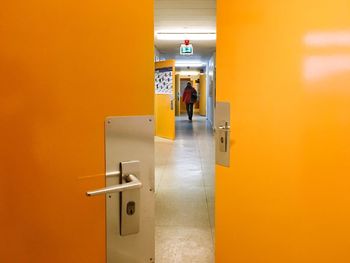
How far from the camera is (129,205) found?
118cm

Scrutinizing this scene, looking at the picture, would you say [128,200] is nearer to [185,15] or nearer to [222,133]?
[222,133]

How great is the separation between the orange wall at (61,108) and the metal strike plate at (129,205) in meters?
0.07

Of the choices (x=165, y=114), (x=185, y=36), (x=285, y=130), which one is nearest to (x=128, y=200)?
(x=285, y=130)

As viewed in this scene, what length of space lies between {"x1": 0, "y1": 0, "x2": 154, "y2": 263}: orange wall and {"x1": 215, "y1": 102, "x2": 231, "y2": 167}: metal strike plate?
1.18 m

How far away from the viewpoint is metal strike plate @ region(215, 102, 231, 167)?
2303 mm

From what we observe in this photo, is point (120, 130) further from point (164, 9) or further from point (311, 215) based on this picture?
point (164, 9)

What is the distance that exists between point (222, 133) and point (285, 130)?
397 millimetres

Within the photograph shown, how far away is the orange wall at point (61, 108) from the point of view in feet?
3.34

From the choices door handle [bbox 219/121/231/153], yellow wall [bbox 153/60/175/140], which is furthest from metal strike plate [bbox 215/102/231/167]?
yellow wall [bbox 153/60/175/140]

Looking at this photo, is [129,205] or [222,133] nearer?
[129,205]

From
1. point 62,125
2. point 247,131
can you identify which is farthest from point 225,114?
point 62,125

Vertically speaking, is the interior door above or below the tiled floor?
above

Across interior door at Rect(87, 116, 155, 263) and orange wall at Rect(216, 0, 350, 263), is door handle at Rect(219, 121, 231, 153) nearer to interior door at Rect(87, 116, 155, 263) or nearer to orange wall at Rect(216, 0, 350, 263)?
orange wall at Rect(216, 0, 350, 263)

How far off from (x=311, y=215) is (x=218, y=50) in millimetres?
1207
